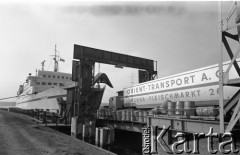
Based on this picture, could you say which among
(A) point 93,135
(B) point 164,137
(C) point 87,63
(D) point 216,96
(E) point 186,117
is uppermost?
(C) point 87,63

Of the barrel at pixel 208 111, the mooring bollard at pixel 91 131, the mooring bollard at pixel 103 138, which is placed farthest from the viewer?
the mooring bollard at pixel 91 131

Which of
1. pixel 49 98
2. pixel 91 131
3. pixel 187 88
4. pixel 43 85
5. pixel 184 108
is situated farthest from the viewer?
pixel 43 85

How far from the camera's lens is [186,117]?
1352 cm

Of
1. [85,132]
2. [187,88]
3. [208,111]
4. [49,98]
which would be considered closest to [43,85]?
[49,98]

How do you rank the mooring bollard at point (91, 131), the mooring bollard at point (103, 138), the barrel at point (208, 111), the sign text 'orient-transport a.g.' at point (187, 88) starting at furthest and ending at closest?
the mooring bollard at point (91, 131)
the mooring bollard at point (103, 138)
the sign text 'orient-transport a.g.' at point (187, 88)
the barrel at point (208, 111)

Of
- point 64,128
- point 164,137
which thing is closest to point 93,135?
point 64,128

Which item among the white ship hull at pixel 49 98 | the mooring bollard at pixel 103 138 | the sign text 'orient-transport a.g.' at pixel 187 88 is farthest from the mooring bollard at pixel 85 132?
the white ship hull at pixel 49 98

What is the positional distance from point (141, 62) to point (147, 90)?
11.6m

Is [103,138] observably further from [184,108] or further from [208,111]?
[208,111]

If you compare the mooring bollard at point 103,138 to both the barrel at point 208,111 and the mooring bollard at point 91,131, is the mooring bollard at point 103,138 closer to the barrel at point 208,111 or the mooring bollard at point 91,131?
the mooring bollard at point 91,131

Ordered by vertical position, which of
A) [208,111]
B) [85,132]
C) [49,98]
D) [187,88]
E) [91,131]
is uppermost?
[187,88]

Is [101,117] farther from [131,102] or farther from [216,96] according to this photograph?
[216,96]

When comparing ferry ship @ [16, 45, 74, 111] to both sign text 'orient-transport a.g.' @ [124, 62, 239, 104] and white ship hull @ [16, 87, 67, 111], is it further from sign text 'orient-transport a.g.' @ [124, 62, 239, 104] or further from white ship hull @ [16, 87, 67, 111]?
sign text 'orient-transport a.g.' @ [124, 62, 239, 104]

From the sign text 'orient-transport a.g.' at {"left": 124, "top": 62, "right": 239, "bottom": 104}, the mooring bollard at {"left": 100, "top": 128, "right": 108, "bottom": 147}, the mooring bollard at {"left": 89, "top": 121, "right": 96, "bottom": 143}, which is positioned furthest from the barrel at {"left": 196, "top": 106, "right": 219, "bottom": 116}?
the mooring bollard at {"left": 89, "top": 121, "right": 96, "bottom": 143}
